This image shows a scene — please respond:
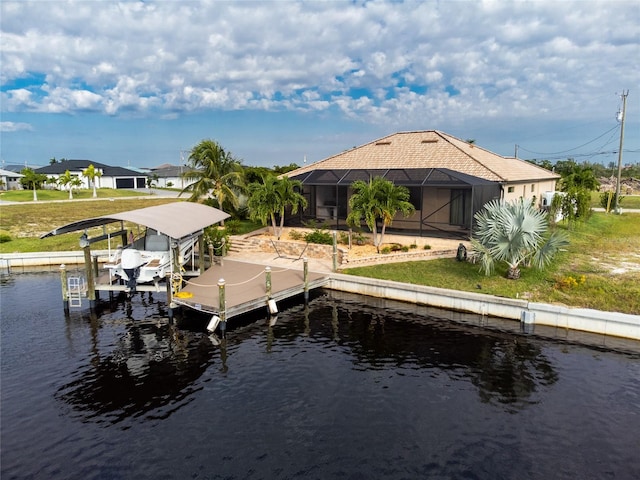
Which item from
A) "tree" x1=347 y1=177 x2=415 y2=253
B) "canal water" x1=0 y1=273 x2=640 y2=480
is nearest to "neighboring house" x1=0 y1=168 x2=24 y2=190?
"canal water" x1=0 y1=273 x2=640 y2=480

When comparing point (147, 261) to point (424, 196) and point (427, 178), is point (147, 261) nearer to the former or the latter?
point (427, 178)

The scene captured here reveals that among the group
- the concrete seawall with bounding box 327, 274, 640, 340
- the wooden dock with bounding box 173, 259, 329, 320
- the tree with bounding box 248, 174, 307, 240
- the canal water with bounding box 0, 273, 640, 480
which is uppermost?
the tree with bounding box 248, 174, 307, 240

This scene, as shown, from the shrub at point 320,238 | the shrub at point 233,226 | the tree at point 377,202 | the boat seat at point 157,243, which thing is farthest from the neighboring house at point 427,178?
the boat seat at point 157,243

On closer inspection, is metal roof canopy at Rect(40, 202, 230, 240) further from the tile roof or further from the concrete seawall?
the tile roof

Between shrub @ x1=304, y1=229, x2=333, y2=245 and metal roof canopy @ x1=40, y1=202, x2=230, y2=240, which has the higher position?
metal roof canopy @ x1=40, y1=202, x2=230, y2=240

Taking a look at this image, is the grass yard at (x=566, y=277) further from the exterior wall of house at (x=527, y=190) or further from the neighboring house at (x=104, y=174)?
the neighboring house at (x=104, y=174)

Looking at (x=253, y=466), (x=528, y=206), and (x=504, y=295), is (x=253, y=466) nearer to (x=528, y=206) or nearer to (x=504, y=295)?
(x=504, y=295)
